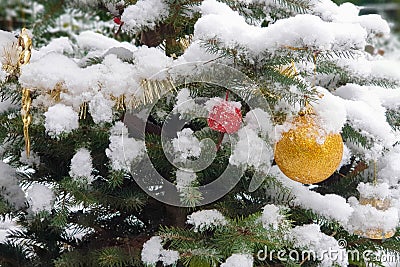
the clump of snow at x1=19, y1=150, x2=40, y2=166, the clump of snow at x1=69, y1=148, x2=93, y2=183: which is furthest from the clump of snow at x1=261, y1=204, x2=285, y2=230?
the clump of snow at x1=19, y1=150, x2=40, y2=166

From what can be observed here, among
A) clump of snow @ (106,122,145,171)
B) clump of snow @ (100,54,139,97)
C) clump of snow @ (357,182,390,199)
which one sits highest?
clump of snow @ (100,54,139,97)

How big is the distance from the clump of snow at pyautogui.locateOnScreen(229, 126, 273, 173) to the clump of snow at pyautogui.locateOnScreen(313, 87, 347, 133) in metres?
0.08

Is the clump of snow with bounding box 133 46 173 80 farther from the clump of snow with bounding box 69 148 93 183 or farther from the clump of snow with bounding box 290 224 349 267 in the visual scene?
the clump of snow with bounding box 290 224 349 267

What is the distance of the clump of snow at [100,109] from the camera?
629 millimetres

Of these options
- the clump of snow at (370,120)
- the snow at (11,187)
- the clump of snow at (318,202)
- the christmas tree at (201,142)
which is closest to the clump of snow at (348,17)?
the christmas tree at (201,142)

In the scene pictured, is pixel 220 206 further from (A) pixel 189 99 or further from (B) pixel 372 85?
(B) pixel 372 85

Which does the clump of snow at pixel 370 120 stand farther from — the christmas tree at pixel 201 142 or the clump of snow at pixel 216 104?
the clump of snow at pixel 216 104

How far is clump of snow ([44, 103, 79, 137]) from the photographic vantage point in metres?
0.60

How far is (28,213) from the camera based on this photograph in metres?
0.77

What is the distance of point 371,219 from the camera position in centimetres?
72

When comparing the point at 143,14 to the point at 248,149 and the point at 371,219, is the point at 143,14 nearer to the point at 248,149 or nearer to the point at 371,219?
the point at 248,149

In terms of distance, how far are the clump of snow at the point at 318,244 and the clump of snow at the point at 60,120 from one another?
0.98ft

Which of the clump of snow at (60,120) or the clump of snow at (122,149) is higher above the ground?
the clump of snow at (60,120)

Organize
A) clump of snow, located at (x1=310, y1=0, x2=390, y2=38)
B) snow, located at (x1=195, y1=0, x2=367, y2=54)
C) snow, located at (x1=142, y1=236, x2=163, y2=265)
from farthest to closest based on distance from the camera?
clump of snow, located at (x1=310, y1=0, x2=390, y2=38) → snow, located at (x1=142, y1=236, x2=163, y2=265) → snow, located at (x1=195, y1=0, x2=367, y2=54)
